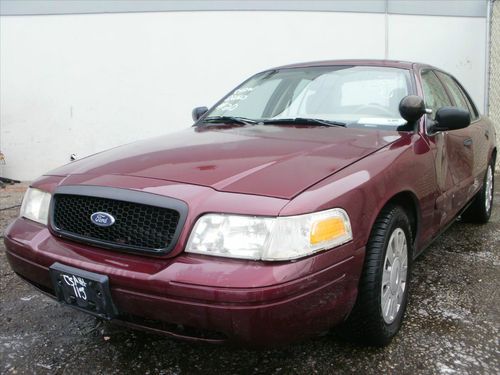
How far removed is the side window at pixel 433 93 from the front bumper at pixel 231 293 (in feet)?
5.12

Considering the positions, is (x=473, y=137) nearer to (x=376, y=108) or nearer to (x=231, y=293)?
(x=376, y=108)

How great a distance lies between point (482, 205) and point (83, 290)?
360 centimetres

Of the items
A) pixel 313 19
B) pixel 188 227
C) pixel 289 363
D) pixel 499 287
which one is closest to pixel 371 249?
pixel 289 363

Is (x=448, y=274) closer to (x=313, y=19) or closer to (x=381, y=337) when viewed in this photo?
(x=381, y=337)

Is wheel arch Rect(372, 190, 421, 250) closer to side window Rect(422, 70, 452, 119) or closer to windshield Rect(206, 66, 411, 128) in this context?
windshield Rect(206, 66, 411, 128)

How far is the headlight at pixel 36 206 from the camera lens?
226 centimetres

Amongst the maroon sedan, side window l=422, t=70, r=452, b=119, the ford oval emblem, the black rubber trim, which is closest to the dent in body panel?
the maroon sedan

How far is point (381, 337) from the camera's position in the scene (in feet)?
7.09

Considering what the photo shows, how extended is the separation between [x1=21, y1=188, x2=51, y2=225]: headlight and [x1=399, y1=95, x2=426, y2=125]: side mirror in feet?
6.14

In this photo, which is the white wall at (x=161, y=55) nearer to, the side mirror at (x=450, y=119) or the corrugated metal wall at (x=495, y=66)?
the corrugated metal wall at (x=495, y=66)

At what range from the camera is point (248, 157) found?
2148mm

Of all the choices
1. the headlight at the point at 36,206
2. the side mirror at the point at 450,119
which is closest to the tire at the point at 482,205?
the side mirror at the point at 450,119

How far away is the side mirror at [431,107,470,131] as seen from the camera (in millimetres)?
2734

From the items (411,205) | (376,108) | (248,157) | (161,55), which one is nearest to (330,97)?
(376,108)
